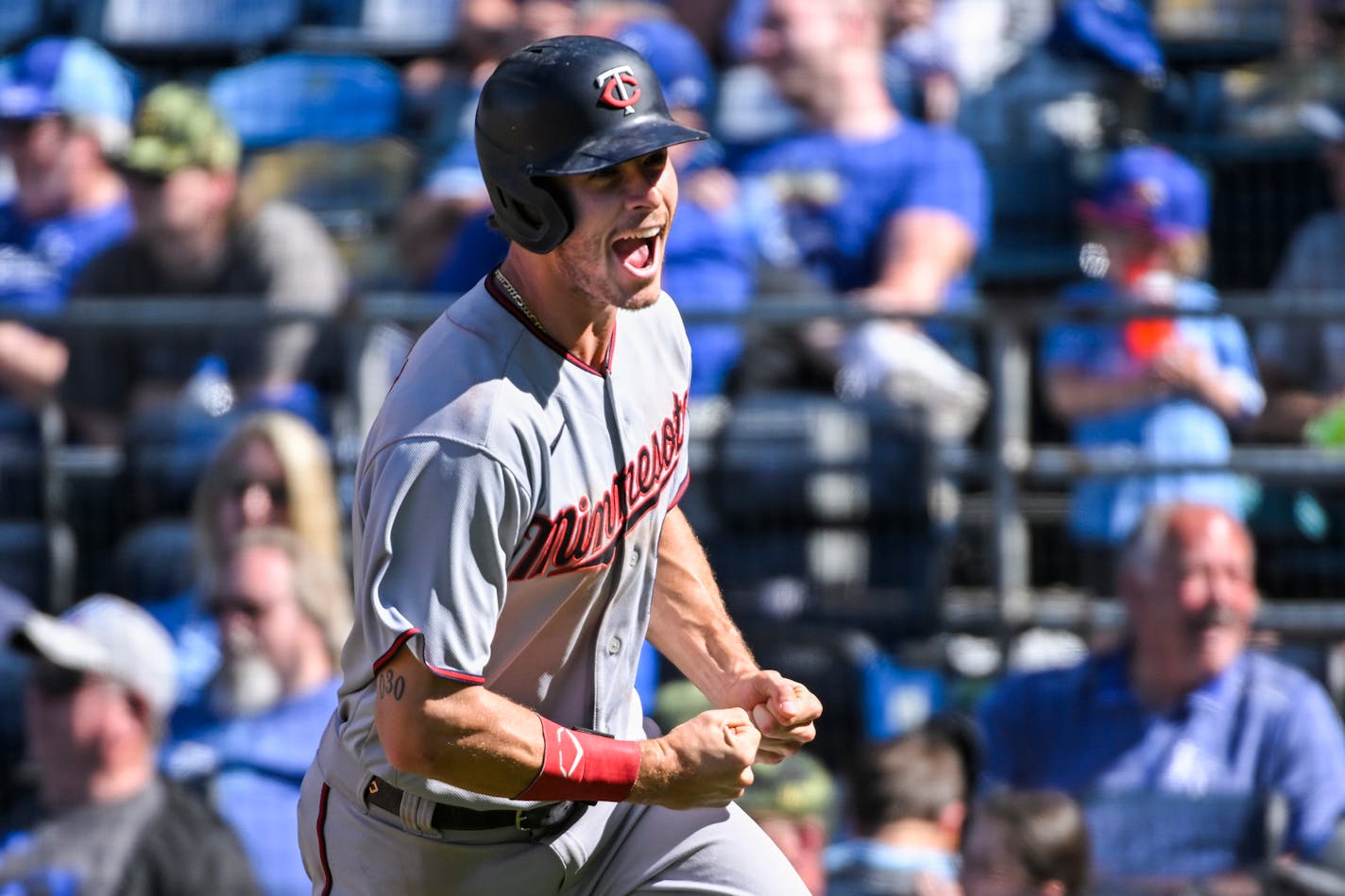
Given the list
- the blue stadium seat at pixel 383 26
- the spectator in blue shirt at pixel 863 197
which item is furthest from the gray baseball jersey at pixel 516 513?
the blue stadium seat at pixel 383 26

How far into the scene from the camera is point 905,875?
508 cm

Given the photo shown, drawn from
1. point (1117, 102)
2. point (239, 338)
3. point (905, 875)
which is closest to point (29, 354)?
point (239, 338)

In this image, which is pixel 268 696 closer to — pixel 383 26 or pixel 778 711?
pixel 778 711

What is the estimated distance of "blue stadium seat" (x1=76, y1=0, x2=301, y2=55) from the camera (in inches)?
305

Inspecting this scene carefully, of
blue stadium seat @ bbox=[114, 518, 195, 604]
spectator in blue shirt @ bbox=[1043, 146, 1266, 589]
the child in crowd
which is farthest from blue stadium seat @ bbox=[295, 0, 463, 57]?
the child in crowd

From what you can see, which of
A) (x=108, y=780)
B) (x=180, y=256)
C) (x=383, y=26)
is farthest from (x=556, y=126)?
(x=383, y=26)

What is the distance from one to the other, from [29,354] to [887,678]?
2.83 m

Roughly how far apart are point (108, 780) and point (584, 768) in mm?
3183

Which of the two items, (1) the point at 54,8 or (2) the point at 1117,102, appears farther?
(1) the point at 54,8

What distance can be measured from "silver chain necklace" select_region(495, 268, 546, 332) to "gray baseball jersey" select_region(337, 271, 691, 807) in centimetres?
1

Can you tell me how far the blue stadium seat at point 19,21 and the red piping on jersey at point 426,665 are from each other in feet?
20.1

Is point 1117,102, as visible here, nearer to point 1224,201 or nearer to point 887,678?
point 1224,201

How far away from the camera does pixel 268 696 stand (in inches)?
214

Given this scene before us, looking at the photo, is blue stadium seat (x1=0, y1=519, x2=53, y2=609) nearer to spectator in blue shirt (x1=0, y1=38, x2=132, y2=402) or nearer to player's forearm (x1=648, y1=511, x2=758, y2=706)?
spectator in blue shirt (x1=0, y1=38, x2=132, y2=402)
